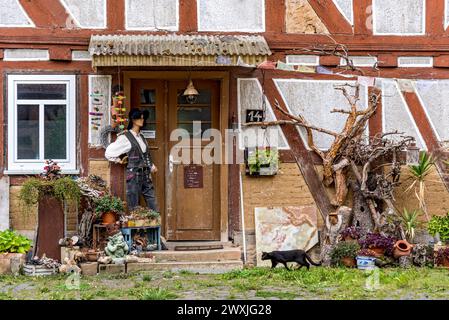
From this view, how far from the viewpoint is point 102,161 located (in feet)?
48.4

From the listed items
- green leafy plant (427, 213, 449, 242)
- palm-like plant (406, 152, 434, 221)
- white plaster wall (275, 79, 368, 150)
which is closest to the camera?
A: green leafy plant (427, 213, 449, 242)

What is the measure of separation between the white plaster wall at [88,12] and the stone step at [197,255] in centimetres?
369

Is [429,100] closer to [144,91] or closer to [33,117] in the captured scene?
[144,91]

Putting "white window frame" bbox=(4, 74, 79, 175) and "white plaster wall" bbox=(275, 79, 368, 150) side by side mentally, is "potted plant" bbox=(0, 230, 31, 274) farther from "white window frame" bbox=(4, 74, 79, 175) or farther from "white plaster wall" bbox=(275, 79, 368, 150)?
"white plaster wall" bbox=(275, 79, 368, 150)

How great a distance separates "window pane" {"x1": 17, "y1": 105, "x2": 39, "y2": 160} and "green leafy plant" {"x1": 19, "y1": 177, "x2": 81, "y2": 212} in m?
0.81

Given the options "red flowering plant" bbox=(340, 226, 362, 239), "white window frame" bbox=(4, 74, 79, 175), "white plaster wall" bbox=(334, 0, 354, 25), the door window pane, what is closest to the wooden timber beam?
"white plaster wall" bbox=(334, 0, 354, 25)

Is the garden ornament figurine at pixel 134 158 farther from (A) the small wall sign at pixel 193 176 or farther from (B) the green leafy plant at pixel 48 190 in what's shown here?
(B) the green leafy plant at pixel 48 190

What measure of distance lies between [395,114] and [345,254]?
2.58 meters

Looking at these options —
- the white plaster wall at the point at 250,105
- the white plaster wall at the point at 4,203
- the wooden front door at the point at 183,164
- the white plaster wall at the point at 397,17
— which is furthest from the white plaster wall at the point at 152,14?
the white plaster wall at the point at 397,17

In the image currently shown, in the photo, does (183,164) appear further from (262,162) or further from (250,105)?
(250,105)

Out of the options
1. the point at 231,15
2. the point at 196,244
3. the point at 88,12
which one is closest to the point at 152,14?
the point at 88,12

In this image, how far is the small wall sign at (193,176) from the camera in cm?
1517

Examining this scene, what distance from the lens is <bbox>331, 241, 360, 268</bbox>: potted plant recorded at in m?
14.1

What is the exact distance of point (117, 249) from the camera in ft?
45.1
